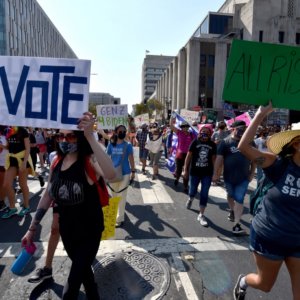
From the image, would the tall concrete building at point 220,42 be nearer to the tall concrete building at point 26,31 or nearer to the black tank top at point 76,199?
the tall concrete building at point 26,31

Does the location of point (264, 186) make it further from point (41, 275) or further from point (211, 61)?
point (211, 61)

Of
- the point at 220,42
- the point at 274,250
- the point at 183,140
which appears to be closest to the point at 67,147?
the point at 274,250

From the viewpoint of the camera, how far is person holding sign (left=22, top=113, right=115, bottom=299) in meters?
2.42

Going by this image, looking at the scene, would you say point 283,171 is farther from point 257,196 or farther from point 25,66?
point 25,66

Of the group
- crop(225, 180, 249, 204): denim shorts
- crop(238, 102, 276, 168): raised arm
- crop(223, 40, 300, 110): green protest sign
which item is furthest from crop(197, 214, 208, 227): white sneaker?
crop(223, 40, 300, 110): green protest sign

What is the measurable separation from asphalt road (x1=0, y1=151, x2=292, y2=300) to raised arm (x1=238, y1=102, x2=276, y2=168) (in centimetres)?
161

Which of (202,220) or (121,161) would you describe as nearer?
(121,161)

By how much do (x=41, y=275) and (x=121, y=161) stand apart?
7.82ft

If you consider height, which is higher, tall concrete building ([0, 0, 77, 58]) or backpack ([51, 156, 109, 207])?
tall concrete building ([0, 0, 77, 58])

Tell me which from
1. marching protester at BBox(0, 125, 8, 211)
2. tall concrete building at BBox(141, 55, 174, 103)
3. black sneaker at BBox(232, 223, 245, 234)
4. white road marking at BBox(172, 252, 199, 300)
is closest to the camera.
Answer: white road marking at BBox(172, 252, 199, 300)

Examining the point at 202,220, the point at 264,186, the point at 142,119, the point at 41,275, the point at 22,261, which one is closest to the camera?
the point at 264,186

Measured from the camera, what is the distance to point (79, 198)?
2439 mm

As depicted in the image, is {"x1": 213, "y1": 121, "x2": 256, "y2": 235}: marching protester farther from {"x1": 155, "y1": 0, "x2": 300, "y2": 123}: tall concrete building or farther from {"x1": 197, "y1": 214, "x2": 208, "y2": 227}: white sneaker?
{"x1": 155, "y1": 0, "x2": 300, "y2": 123}: tall concrete building

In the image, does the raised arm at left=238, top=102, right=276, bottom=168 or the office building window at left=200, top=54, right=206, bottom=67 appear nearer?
the raised arm at left=238, top=102, right=276, bottom=168
